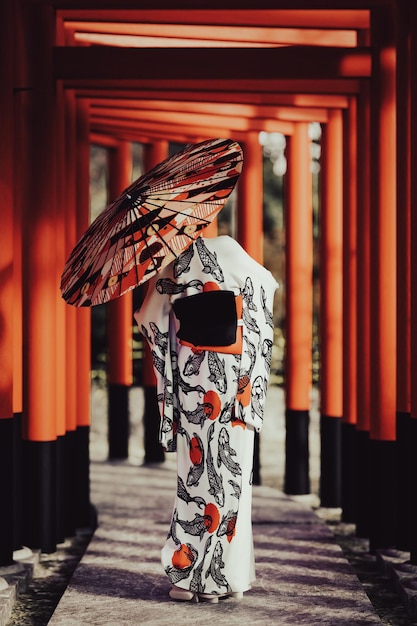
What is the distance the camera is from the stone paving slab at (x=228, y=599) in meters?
4.99

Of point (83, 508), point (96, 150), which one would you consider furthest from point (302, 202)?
point (96, 150)

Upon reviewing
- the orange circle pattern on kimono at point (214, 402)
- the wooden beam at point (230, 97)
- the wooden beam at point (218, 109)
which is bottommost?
the orange circle pattern on kimono at point (214, 402)

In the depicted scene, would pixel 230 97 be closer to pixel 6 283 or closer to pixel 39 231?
pixel 39 231

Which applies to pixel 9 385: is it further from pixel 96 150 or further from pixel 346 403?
pixel 96 150

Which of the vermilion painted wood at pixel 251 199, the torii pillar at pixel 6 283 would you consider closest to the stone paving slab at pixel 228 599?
the torii pillar at pixel 6 283

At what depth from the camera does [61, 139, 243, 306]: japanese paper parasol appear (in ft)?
15.1

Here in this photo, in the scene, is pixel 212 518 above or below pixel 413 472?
below

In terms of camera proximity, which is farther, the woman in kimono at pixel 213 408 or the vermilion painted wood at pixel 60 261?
the vermilion painted wood at pixel 60 261

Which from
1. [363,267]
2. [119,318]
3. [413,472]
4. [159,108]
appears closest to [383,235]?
[363,267]

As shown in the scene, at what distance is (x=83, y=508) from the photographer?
762 cm

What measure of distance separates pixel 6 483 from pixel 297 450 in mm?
4098

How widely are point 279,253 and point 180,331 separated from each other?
13736 millimetres

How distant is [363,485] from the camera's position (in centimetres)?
722

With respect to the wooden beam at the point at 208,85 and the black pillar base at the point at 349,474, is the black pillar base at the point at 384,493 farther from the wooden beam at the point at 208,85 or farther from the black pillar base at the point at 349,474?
the wooden beam at the point at 208,85
